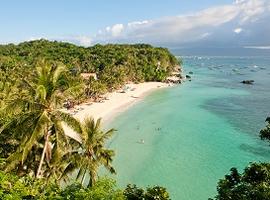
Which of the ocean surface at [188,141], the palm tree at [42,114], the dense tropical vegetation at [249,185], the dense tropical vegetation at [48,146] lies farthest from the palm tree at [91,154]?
the ocean surface at [188,141]

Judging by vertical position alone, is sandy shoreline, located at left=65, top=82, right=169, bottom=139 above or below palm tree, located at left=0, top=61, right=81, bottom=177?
below

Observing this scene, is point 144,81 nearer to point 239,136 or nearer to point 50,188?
point 239,136

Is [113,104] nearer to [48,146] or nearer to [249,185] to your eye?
[48,146]

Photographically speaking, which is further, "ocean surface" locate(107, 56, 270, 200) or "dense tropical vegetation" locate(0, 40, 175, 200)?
"ocean surface" locate(107, 56, 270, 200)

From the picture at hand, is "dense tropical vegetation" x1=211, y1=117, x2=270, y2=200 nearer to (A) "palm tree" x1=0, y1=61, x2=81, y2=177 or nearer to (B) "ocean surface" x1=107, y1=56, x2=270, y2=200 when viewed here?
(A) "palm tree" x1=0, y1=61, x2=81, y2=177

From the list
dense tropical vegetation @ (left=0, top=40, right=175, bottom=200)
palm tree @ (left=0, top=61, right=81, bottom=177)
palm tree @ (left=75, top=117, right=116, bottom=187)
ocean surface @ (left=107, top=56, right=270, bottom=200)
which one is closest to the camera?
dense tropical vegetation @ (left=0, top=40, right=175, bottom=200)

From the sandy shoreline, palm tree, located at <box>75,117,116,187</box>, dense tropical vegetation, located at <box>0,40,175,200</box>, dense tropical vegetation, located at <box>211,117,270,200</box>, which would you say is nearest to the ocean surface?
the sandy shoreline

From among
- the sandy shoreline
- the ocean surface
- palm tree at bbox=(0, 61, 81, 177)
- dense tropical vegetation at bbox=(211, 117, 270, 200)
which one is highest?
palm tree at bbox=(0, 61, 81, 177)
